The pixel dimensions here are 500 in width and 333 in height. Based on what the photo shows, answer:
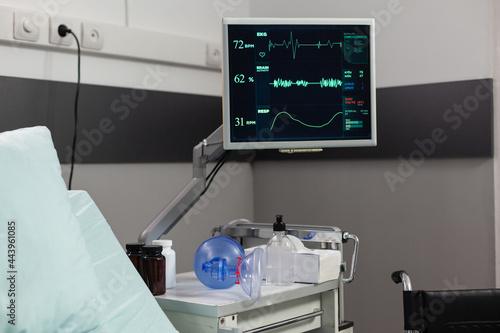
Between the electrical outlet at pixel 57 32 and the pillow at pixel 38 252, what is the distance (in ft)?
2.75

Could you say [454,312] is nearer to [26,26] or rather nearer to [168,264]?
[168,264]

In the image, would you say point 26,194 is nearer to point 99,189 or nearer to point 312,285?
point 312,285

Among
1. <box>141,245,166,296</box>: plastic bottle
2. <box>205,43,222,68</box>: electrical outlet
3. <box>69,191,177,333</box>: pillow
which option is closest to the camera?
<box>69,191,177,333</box>: pillow

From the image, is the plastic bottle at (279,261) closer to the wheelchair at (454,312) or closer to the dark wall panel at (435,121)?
the wheelchair at (454,312)

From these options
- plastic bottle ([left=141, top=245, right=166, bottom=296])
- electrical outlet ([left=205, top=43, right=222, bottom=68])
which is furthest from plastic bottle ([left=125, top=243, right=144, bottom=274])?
electrical outlet ([left=205, top=43, right=222, bottom=68])

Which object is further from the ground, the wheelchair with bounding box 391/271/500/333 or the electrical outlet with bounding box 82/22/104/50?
the electrical outlet with bounding box 82/22/104/50

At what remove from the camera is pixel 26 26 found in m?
2.12

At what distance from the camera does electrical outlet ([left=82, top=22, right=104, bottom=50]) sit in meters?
2.30

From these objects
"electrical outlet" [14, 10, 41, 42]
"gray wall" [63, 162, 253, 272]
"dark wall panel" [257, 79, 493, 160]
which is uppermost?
"electrical outlet" [14, 10, 41, 42]

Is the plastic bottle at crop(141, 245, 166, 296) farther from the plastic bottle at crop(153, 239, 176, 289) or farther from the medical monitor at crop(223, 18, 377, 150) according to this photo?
the medical monitor at crop(223, 18, 377, 150)

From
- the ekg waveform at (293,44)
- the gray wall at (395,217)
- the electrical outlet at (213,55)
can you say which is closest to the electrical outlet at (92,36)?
the electrical outlet at (213,55)

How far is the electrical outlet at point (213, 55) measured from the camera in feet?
9.15

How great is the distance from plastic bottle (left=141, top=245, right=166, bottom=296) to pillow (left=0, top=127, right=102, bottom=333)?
0.30 m

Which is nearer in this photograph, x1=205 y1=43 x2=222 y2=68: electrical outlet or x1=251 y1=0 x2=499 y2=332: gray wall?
x1=251 y1=0 x2=499 y2=332: gray wall
